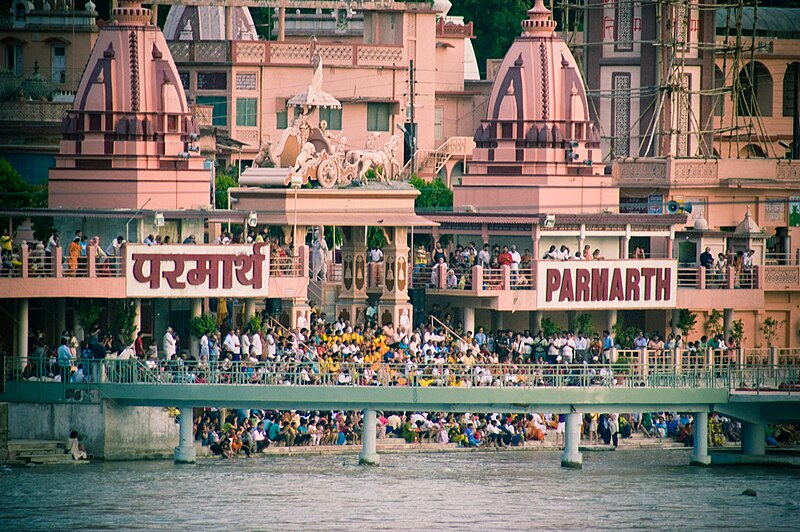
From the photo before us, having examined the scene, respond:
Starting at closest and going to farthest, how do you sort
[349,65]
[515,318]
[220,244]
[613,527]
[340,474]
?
[613,527] < [340,474] < [220,244] < [515,318] < [349,65]

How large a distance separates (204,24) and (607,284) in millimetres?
31954

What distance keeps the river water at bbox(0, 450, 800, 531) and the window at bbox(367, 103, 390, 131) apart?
33.1 m

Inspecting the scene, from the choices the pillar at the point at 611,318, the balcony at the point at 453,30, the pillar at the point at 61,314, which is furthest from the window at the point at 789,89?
the pillar at the point at 61,314

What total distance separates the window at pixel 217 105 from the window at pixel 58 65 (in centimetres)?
478

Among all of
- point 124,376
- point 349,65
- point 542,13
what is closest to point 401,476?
point 124,376

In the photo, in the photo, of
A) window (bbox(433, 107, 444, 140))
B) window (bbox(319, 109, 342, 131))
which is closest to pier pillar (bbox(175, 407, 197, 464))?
window (bbox(319, 109, 342, 131))

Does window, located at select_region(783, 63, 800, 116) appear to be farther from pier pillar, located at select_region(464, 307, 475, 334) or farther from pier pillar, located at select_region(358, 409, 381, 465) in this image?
pier pillar, located at select_region(358, 409, 381, 465)

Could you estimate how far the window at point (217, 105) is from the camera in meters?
98.2

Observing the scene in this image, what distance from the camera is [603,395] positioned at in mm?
67875

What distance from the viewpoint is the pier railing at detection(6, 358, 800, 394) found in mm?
67125

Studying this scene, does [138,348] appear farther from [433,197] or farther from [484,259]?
[433,197]

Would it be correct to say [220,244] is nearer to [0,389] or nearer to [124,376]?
[124,376]

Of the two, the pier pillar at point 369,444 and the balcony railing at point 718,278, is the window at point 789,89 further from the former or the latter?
the pier pillar at point 369,444

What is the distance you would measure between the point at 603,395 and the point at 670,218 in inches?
545
